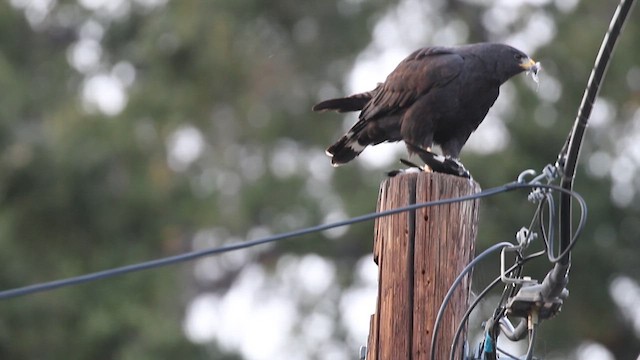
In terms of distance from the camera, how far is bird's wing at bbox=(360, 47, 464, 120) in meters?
6.06

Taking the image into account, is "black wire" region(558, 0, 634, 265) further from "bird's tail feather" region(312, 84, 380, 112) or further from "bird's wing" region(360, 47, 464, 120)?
"bird's tail feather" region(312, 84, 380, 112)

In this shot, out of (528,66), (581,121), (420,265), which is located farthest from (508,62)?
(581,121)

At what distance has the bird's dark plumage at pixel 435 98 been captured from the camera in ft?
19.8

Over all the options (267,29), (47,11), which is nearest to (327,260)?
(267,29)

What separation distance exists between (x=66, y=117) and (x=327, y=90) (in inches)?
124

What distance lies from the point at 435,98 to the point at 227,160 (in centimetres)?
852

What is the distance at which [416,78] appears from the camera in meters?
6.11

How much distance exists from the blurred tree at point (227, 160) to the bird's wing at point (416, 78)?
3843 millimetres

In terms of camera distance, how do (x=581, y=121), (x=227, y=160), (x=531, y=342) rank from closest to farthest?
(x=581, y=121) → (x=531, y=342) → (x=227, y=160)

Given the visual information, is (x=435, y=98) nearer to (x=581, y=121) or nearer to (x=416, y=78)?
(x=416, y=78)

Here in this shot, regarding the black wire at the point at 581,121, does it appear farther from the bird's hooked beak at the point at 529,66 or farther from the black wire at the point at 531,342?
the bird's hooked beak at the point at 529,66

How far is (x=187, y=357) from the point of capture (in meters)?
11.3

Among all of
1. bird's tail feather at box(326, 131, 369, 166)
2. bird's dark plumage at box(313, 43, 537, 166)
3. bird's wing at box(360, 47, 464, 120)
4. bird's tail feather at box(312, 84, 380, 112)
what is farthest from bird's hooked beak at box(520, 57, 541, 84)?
bird's tail feather at box(326, 131, 369, 166)

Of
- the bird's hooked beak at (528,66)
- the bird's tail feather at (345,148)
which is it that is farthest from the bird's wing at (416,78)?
the bird's hooked beak at (528,66)
